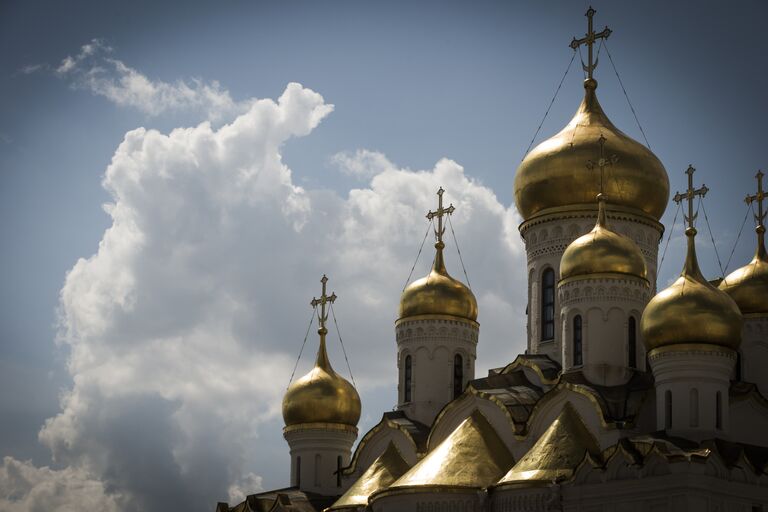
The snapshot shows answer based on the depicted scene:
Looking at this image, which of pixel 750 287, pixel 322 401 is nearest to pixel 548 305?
pixel 750 287

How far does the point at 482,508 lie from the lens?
92.4 ft

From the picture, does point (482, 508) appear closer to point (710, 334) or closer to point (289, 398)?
point (710, 334)

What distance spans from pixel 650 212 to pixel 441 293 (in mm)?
4493

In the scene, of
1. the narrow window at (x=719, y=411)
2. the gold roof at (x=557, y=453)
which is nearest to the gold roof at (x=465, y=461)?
the gold roof at (x=557, y=453)

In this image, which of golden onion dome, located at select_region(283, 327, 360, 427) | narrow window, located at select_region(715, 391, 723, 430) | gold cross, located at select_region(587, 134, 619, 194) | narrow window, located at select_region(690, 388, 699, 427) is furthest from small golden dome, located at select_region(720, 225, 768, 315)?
golden onion dome, located at select_region(283, 327, 360, 427)

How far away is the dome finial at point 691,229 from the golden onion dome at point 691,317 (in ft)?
0.39

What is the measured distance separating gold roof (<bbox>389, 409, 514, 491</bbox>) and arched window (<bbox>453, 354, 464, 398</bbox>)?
2826 millimetres

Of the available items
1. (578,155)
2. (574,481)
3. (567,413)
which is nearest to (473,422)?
(567,413)

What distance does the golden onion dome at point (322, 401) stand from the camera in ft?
114

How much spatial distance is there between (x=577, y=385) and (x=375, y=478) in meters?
4.44

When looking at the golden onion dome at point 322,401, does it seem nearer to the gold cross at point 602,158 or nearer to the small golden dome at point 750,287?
the gold cross at point 602,158

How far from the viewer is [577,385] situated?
29.8 meters

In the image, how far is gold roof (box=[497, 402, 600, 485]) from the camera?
91.2 ft

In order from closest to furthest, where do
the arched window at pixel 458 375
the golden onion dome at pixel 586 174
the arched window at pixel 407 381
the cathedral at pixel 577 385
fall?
1. the cathedral at pixel 577 385
2. the golden onion dome at pixel 586 174
3. the arched window at pixel 458 375
4. the arched window at pixel 407 381
